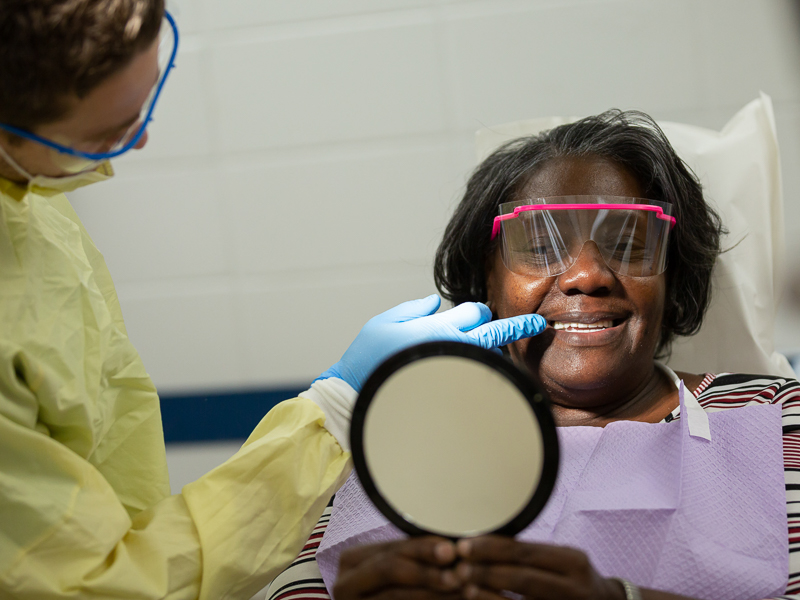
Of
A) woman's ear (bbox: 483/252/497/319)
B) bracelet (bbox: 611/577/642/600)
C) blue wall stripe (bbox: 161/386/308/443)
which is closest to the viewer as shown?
bracelet (bbox: 611/577/642/600)

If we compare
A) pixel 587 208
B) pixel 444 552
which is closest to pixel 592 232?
pixel 587 208

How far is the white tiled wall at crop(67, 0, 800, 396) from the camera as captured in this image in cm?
189

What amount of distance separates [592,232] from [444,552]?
2.68ft

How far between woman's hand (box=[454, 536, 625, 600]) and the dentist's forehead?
0.86 metres

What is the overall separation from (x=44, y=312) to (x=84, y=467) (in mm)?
252

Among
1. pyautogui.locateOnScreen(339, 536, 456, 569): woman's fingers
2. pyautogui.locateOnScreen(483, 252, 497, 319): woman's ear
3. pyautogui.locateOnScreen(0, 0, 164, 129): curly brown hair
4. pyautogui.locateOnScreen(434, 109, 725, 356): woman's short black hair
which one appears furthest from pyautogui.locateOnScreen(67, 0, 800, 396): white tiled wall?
pyautogui.locateOnScreen(339, 536, 456, 569): woman's fingers

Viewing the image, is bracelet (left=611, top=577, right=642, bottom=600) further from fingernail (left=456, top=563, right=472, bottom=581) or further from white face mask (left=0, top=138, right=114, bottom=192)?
white face mask (left=0, top=138, right=114, bottom=192)

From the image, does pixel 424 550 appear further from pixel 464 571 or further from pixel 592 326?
pixel 592 326

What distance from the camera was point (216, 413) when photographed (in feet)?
7.21

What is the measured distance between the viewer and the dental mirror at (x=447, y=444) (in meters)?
0.75

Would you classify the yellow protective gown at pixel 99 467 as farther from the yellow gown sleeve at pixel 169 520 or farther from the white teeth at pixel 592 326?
the white teeth at pixel 592 326

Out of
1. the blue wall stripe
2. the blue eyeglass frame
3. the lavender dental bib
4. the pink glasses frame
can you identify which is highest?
the blue eyeglass frame

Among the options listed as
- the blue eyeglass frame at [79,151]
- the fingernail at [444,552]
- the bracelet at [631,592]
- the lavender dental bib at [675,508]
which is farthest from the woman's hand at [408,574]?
the blue eyeglass frame at [79,151]

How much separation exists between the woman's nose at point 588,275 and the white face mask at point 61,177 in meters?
0.88
